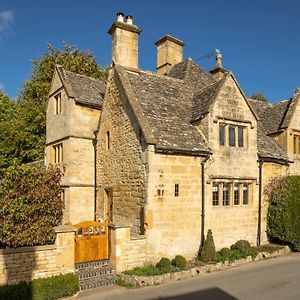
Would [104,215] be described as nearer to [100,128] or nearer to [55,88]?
[100,128]

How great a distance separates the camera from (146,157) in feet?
Result: 47.4

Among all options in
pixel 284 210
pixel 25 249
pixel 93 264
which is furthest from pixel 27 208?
pixel 284 210

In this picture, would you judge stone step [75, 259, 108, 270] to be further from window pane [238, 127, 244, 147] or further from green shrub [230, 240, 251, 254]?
window pane [238, 127, 244, 147]

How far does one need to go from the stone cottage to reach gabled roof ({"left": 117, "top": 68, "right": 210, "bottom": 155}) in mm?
71

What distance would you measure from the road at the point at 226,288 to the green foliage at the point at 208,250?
1.00 metres

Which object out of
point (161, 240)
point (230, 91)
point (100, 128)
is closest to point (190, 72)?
point (230, 91)

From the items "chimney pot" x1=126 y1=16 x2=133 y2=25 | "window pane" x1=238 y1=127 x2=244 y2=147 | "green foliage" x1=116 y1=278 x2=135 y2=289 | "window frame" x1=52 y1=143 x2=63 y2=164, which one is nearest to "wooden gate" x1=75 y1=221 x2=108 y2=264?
"green foliage" x1=116 y1=278 x2=135 y2=289

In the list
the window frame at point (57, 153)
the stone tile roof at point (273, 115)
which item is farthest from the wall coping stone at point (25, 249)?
the stone tile roof at point (273, 115)

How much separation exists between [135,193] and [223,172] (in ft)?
16.1

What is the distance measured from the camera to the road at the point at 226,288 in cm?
1123

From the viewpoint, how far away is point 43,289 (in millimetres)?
10984

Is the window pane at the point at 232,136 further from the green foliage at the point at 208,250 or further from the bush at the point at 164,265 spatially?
the bush at the point at 164,265

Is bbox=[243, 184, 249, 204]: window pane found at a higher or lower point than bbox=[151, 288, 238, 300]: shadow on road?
higher

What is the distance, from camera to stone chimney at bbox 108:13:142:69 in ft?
60.3
